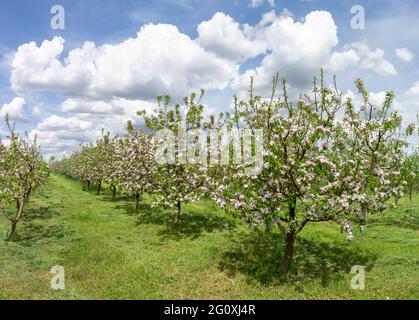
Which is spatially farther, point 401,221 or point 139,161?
point 401,221

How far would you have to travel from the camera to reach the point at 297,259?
18.5 metres

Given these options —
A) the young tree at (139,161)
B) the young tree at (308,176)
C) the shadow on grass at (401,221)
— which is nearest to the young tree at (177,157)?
the young tree at (139,161)

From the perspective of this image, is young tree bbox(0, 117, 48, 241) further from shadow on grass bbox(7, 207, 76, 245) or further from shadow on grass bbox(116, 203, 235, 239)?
shadow on grass bbox(116, 203, 235, 239)

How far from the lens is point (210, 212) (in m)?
32.8

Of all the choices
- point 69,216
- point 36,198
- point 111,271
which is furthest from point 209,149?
point 36,198

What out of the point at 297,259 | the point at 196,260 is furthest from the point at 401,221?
the point at 196,260

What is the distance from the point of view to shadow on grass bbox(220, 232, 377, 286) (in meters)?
16.4

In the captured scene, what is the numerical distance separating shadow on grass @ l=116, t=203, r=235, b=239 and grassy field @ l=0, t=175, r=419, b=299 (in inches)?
3.9

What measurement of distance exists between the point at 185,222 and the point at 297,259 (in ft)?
36.8

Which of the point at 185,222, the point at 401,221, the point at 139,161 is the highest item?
the point at 139,161

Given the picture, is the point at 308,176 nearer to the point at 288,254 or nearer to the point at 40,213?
the point at 288,254

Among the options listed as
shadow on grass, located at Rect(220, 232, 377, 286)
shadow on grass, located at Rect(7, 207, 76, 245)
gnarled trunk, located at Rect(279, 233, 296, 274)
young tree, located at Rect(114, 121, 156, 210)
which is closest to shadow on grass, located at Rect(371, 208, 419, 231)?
shadow on grass, located at Rect(220, 232, 377, 286)

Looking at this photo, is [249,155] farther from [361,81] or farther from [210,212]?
[210,212]

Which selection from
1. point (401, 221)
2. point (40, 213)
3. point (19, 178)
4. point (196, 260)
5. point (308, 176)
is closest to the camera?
point (308, 176)
